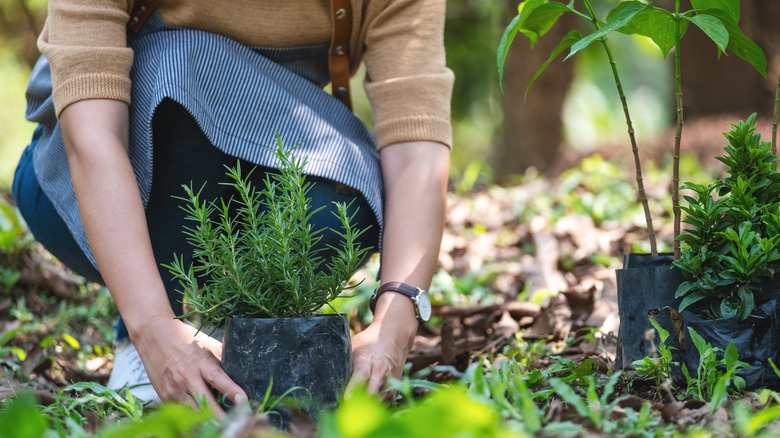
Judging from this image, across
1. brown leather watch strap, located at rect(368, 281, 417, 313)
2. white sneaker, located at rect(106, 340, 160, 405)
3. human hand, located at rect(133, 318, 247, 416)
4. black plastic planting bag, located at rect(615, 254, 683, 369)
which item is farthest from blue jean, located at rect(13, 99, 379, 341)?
black plastic planting bag, located at rect(615, 254, 683, 369)

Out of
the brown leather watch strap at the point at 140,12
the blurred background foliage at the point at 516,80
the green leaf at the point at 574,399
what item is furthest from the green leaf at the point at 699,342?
the blurred background foliage at the point at 516,80

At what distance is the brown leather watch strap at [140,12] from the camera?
1642 millimetres

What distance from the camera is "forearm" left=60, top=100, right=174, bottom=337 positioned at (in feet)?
4.17

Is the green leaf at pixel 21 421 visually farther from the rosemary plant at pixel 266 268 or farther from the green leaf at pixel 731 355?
the green leaf at pixel 731 355

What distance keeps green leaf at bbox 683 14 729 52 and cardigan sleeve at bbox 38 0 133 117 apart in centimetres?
110

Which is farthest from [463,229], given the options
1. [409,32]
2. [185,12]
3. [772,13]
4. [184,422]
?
[772,13]

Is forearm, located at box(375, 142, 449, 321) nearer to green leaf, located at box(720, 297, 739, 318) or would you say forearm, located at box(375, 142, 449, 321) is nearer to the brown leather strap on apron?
the brown leather strap on apron

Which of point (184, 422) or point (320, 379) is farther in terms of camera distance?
point (320, 379)

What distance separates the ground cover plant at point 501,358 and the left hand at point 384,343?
58 millimetres

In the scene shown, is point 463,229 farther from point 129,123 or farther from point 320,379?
point 320,379

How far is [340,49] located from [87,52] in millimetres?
635

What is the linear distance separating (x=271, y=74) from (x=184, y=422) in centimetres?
118

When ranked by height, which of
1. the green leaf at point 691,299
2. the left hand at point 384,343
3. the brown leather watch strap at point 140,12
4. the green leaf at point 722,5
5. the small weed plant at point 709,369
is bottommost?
the left hand at point 384,343

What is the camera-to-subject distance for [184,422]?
0.72 meters
